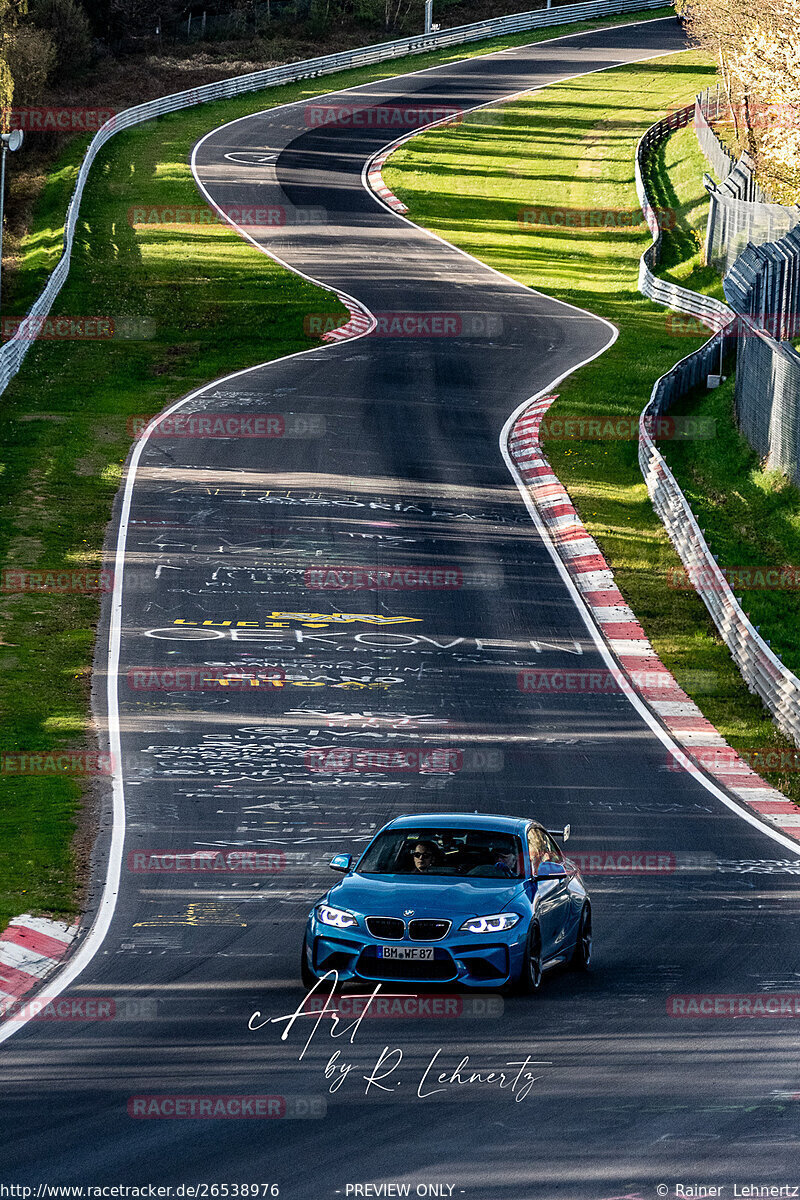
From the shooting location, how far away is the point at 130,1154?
26.7ft

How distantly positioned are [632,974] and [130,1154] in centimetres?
489

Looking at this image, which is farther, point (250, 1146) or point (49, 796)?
point (49, 796)

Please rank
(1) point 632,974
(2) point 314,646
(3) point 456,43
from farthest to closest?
(3) point 456,43, (2) point 314,646, (1) point 632,974

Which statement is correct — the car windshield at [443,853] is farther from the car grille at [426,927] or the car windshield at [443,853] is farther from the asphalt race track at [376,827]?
the asphalt race track at [376,827]

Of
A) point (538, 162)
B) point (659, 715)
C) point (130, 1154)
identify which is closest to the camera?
point (130, 1154)

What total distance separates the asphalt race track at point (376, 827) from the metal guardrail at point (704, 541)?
2111 mm

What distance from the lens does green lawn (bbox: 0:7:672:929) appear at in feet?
58.3

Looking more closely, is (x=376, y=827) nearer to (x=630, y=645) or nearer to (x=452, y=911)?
(x=452, y=911)

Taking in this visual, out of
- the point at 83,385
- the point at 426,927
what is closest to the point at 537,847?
the point at 426,927

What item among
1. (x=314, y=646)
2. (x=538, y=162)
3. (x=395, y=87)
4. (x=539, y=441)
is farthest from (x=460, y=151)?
(x=314, y=646)

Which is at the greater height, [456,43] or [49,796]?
[456,43]

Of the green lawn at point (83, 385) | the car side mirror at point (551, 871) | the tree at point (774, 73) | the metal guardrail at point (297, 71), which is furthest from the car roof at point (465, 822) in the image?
the metal guardrail at point (297, 71)

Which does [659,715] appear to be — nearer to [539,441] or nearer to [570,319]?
[539,441]

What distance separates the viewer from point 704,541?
26047mm
